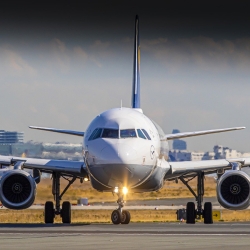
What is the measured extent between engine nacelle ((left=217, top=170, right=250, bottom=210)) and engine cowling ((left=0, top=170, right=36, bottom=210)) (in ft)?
24.5

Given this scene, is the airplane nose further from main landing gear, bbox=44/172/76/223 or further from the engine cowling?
main landing gear, bbox=44/172/76/223

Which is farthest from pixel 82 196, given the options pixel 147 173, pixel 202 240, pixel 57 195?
pixel 202 240

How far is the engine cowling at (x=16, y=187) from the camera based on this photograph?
37.6m

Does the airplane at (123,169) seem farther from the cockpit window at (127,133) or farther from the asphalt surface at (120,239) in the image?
the asphalt surface at (120,239)

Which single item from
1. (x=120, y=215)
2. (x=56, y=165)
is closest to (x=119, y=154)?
(x=120, y=215)

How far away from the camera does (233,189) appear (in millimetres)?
37594

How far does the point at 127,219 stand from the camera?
35844 mm

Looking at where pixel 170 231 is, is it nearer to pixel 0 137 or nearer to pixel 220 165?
pixel 220 165

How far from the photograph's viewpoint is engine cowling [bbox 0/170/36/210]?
3756cm

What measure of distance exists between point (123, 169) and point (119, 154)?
0.60 metres

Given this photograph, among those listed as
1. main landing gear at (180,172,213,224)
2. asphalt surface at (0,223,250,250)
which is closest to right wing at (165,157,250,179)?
main landing gear at (180,172,213,224)

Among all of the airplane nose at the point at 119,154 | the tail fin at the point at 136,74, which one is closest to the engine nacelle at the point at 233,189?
the airplane nose at the point at 119,154

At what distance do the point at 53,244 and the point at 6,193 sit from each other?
14942mm

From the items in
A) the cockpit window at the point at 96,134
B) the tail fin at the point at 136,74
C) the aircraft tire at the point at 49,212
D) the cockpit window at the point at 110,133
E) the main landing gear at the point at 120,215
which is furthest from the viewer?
the tail fin at the point at 136,74
